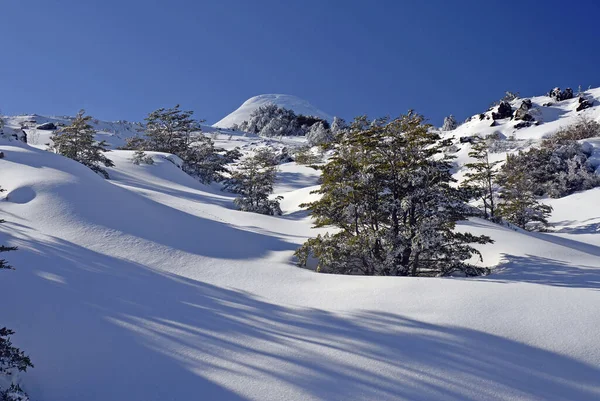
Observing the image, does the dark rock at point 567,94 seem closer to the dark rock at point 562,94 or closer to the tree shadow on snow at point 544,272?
the dark rock at point 562,94

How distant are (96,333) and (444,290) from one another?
559 cm

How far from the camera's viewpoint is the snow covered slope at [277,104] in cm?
14025

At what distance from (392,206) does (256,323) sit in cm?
497

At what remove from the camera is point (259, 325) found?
571 cm

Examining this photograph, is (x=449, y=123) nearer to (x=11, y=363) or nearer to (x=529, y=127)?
(x=529, y=127)

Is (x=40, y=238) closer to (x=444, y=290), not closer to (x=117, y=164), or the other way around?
(x=444, y=290)

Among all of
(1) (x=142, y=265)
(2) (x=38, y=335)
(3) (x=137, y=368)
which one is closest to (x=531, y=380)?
(3) (x=137, y=368)

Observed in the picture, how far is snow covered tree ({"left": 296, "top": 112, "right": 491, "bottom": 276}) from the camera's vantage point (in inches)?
362

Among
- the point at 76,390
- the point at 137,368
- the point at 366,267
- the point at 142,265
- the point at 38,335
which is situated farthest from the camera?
the point at 366,267

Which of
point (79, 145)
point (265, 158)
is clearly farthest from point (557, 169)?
point (79, 145)

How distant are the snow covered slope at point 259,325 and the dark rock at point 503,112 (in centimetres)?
5304

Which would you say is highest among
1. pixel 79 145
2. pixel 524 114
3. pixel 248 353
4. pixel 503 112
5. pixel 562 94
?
pixel 562 94

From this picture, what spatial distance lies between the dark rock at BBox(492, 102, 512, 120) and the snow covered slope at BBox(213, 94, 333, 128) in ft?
283

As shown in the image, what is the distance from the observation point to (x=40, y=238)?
8.27 metres
